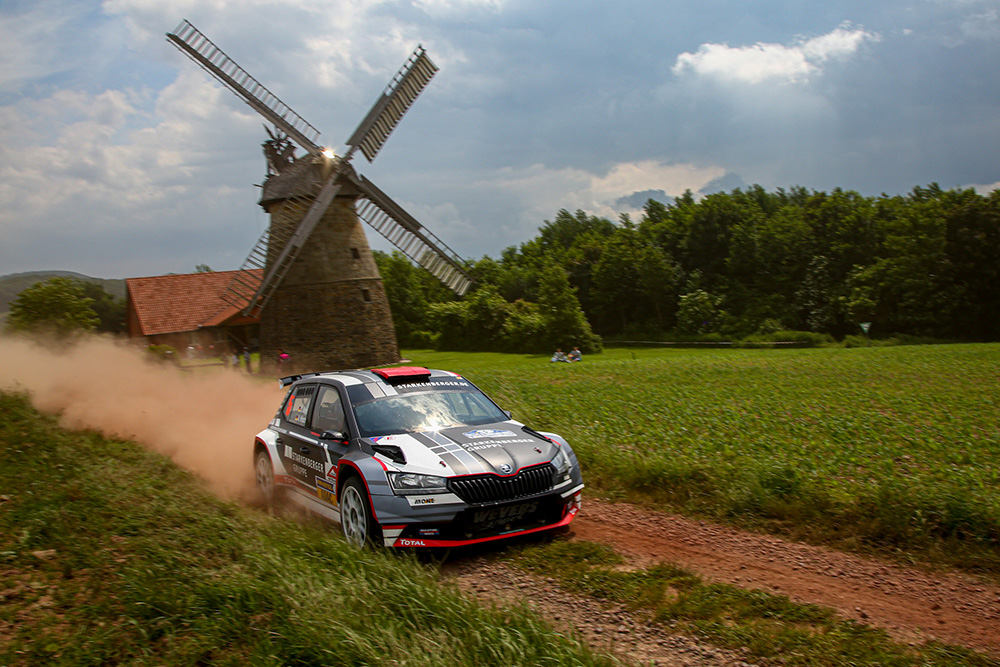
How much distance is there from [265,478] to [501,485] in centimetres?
414

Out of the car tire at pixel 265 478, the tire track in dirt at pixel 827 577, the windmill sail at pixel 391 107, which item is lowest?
the tire track in dirt at pixel 827 577

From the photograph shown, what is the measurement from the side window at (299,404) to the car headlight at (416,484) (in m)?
2.43

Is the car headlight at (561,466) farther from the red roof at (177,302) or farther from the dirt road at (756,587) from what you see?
the red roof at (177,302)

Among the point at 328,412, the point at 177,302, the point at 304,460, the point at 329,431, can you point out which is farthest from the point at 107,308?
the point at 329,431

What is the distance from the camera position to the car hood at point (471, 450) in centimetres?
622

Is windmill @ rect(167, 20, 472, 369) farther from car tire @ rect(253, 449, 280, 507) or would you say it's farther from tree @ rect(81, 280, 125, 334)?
tree @ rect(81, 280, 125, 334)

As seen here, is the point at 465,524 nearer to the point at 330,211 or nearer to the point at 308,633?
the point at 308,633

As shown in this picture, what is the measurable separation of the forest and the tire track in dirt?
5139cm

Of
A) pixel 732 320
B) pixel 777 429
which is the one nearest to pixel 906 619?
pixel 777 429

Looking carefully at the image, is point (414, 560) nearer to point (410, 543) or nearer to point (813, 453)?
point (410, 543)

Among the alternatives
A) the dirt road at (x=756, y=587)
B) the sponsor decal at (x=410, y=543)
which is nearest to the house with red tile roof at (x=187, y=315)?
the sponsor decal at (x=410, y=543)

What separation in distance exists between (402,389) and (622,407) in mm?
8772

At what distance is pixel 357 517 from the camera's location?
6.47 m

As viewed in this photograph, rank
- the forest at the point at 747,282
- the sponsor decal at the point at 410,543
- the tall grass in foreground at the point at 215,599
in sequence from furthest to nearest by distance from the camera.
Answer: the forest at the point at 747,282 → the sponsor decal at the point at 410,543 → the tall grass in foreground at the point at 215,599
